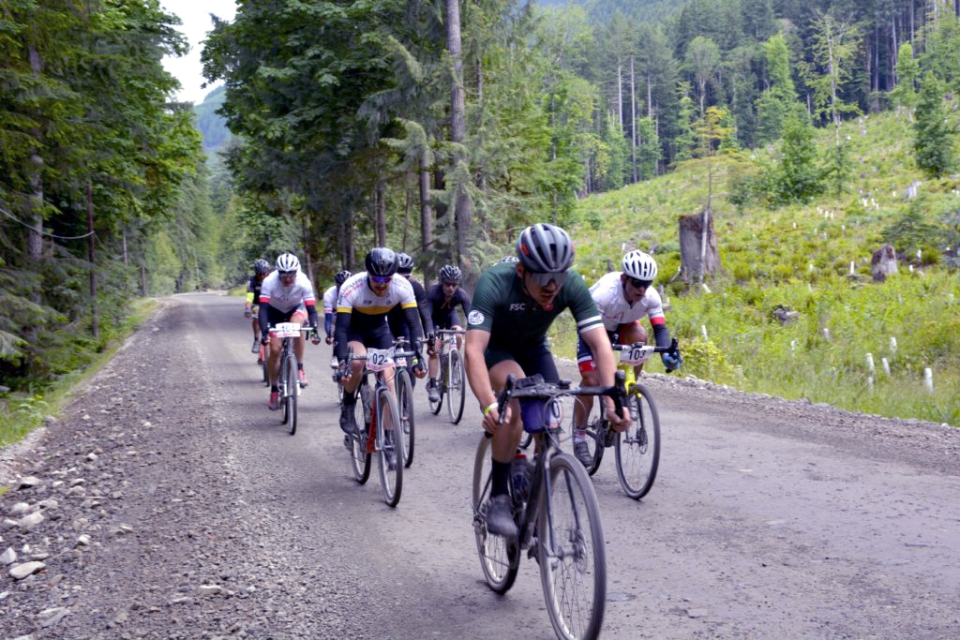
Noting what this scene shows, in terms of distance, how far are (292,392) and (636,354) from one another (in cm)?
529

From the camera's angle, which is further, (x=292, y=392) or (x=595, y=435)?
(x=292, y=392)

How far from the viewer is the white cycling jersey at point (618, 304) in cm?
807

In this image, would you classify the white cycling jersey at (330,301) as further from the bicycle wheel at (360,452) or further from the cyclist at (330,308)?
the bicycle wheel at (360,452)

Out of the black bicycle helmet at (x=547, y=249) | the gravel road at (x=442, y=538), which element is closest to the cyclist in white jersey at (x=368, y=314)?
the gravel road at (x=442, y=538)

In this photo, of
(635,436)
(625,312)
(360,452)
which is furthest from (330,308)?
(635,436)

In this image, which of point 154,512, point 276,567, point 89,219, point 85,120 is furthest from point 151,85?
point 276,567

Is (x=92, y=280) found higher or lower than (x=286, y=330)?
higher

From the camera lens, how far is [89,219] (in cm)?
2689

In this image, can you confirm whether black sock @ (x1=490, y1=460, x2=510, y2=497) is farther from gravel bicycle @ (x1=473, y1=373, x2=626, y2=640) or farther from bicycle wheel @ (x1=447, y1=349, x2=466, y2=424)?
bicycle wheel @ (x1=447, y1=349, x2=466, y2=424)

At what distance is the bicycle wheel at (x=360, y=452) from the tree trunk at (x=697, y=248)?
73.8 feet

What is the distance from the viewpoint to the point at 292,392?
439 inches

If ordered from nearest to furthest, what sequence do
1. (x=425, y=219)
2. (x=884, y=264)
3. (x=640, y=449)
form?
(x=640, y=449)
(x=884, y=264)
(x=425, y=219)

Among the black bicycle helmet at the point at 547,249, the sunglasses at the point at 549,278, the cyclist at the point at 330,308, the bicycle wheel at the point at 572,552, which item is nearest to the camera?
the bicycle wheel at the point at 572,552

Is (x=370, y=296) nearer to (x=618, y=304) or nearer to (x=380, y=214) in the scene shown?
(x=618, y=304)
